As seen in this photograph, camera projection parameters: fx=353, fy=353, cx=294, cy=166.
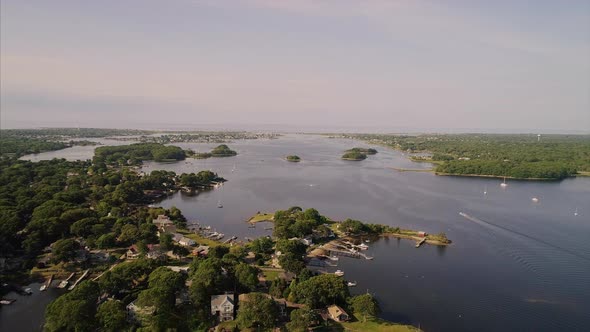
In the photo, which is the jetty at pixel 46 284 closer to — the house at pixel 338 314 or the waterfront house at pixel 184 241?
the waterfront house at pixel 184 241

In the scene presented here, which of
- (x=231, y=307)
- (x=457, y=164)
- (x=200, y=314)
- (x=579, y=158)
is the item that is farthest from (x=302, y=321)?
(x=579, y=158)

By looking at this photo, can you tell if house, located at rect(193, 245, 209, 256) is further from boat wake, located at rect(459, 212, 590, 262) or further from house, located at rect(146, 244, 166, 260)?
boat wake, located at rect(459, 212, 590, 262)

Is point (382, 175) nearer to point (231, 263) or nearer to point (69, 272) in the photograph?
point (231, 263)

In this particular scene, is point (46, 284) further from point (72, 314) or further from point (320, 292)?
point (320, 292)

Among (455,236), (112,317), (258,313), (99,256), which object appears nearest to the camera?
(112,317)

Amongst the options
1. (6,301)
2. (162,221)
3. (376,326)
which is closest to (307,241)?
(376,326)

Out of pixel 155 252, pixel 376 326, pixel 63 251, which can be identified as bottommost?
pixel 376 326
